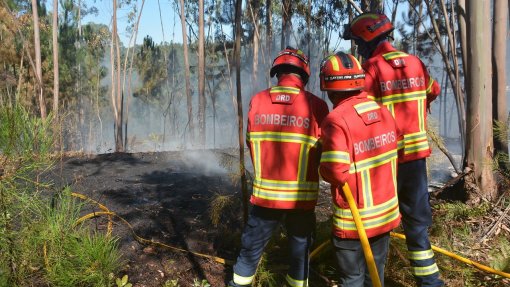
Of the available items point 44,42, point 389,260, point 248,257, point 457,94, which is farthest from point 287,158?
point 44,42

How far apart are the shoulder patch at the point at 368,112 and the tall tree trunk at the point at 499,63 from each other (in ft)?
9.02

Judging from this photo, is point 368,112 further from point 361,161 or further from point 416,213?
point 416,213

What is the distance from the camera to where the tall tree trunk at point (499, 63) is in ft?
13.8

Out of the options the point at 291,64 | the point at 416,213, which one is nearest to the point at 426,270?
the point at 416,213

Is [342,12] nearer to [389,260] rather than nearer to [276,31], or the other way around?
[276,31]

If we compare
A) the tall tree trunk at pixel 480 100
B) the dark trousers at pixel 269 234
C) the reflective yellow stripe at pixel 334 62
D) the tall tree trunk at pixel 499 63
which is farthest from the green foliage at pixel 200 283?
the tall tree trunk at pixel 499 63

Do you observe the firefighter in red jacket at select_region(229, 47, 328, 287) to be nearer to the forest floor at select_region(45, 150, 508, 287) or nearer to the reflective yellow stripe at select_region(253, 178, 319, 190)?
the reflective yellow stripe at select_region(253, 178, 319, 190)

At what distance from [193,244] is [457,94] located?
487 cm

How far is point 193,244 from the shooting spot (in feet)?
12.1

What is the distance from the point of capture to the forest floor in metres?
3.19

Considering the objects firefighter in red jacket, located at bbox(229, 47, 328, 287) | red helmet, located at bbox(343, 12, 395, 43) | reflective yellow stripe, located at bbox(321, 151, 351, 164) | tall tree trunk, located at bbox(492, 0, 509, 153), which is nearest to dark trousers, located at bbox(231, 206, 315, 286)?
firefighter in red jacket, located at bbox(229, 47, 328, 287)

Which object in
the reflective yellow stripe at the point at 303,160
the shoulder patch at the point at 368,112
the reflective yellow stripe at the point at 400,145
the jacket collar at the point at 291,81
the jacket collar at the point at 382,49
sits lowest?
the reflective yellow stripe at the point at 303,160

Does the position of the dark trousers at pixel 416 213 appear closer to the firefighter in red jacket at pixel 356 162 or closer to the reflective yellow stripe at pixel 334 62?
the firefighter in red jacket at pixel 356 162

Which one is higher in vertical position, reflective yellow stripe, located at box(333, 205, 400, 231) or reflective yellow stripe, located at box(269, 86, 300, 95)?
reflective yellow stripe, located at box(269, 86, 300, 95)
